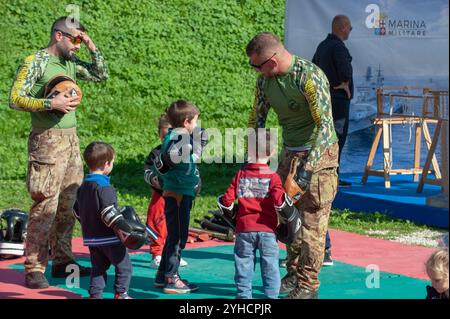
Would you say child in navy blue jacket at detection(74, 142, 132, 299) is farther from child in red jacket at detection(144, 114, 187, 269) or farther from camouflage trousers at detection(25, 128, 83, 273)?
child in red jacket at detection(144, 114, 187, 269)

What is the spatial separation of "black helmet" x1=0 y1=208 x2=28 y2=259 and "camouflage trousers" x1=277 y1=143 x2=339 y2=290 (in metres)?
3.16

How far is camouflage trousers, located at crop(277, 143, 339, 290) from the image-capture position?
7.41 metres

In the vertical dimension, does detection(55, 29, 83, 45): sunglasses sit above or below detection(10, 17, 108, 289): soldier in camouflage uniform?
above

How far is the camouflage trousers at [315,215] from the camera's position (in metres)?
7.41

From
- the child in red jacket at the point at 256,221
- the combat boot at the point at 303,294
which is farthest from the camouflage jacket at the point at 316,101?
the combat boot at the point at 303,294

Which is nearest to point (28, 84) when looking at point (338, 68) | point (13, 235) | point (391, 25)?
point (13, 235)

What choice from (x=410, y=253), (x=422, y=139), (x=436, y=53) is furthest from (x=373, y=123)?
(x=410, y=253)

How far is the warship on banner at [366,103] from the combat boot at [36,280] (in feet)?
21.3

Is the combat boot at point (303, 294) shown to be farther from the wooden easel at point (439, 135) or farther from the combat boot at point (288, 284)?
the wooden easel at point (439, 135)

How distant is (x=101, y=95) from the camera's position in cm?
1673

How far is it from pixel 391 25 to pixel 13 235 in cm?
596

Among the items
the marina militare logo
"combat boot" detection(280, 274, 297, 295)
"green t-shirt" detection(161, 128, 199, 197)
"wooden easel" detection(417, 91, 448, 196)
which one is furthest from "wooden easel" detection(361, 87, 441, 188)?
"green t-shirt" detection(161, 128, 199, 197)

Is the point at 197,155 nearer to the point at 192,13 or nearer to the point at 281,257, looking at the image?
the point at 281,257

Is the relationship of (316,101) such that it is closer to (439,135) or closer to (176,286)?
(176,286)
